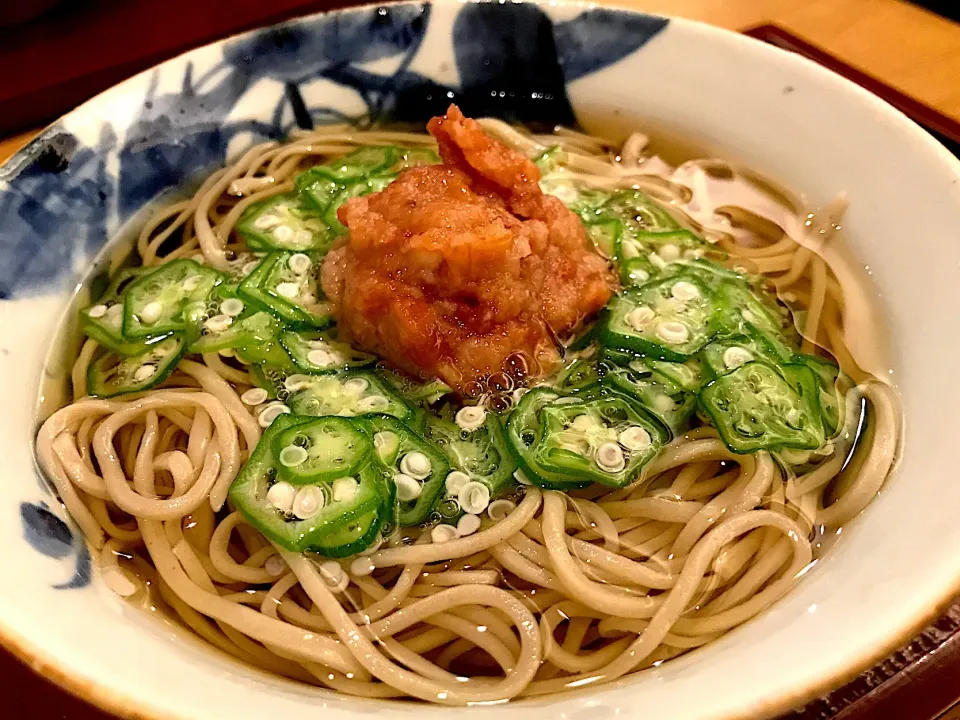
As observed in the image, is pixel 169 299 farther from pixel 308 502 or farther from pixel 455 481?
pixel 455 481

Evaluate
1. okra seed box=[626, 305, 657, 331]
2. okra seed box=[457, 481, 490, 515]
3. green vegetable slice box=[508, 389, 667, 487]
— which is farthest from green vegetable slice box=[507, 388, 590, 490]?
okra seed box=[626, 305, 657, 331]

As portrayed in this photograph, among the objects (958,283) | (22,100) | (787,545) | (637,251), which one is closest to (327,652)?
(787,545)

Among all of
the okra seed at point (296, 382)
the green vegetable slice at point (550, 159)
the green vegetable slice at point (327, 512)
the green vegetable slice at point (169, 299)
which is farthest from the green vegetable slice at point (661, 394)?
the green vegetable slice at point (169, 299)

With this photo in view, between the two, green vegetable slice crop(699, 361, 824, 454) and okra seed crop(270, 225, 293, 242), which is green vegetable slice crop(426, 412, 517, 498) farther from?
okra seed crop(270, 225, 293, 242)

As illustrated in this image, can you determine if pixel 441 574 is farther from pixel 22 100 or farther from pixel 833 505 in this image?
pixel 22 100

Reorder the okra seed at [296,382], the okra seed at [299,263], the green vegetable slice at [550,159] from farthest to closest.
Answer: the green vegetable slice at [550,159]
the okra seed at [299,263]
the okra seed at [296,382]

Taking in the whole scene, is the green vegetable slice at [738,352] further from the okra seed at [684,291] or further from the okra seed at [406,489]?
the okra seed at [406,489]

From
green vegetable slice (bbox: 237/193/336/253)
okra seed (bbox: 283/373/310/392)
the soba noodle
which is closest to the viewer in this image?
the soba noodle
